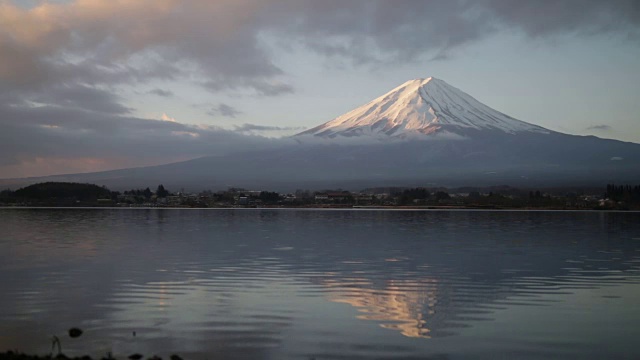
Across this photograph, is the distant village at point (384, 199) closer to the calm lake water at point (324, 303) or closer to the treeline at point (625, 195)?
the treeline at point (625, 195)

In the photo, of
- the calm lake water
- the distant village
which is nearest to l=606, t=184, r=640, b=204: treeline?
the distant village

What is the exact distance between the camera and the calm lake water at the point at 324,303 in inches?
404

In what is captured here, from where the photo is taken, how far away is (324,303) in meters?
13.8

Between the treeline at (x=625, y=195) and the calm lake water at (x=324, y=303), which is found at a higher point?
the treeline at (x=625, y=195)

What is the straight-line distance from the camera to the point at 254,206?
11731 cm

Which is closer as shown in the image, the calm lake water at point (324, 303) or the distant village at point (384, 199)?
the calm lake water at point (324, 303)

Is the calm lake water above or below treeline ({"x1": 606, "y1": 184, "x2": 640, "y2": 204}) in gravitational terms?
below

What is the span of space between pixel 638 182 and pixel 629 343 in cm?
14875

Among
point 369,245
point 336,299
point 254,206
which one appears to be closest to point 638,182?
point 254,206

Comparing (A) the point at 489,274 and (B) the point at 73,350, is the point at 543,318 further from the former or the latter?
(B) the point at 73,350

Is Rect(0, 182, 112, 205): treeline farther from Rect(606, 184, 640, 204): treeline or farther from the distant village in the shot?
Rect(606, 184, 640, 204): treeline

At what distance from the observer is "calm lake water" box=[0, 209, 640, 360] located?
33.7 feet

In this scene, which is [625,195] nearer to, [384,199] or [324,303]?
[384,199]

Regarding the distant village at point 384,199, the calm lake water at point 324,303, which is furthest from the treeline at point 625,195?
the calm lake water at point 324,303
